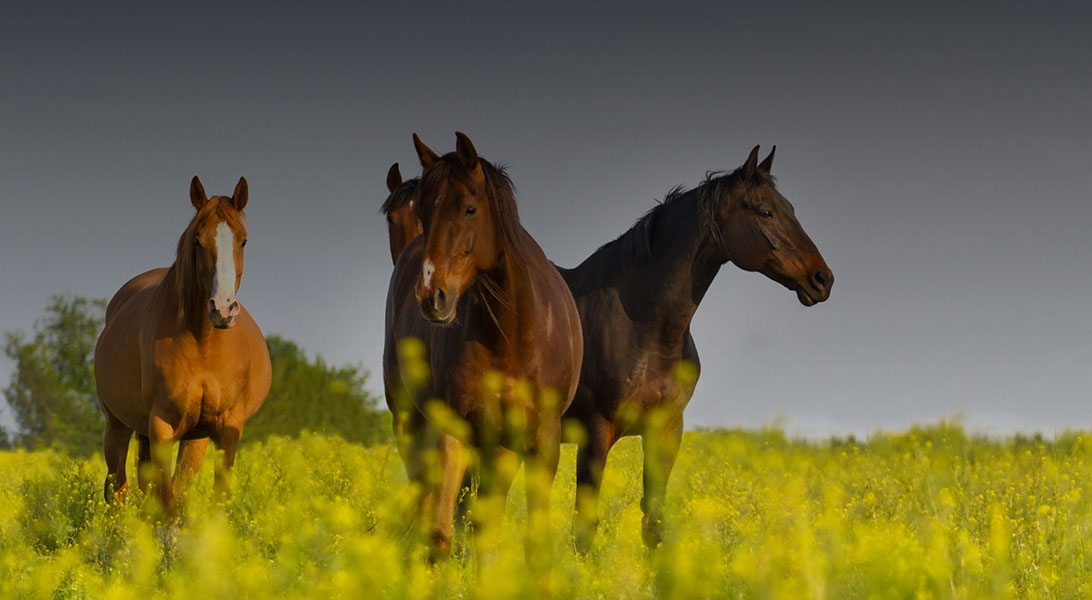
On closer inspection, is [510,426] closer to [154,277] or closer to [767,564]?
[767,564]

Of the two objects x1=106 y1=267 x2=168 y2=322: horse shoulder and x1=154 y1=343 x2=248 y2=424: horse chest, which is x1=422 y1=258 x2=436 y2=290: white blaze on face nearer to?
x1=154 y1=343 x2=248 y2=424: horse chest

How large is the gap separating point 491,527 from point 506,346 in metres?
0.86

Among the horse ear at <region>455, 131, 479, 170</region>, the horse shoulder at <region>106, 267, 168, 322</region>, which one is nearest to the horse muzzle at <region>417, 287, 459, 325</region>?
the horse ear at <region>455, 131, 479, 170</region>

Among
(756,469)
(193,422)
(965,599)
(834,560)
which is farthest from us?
(756,469)

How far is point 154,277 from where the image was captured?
8984 millimetres

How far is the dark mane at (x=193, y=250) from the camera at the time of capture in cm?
663

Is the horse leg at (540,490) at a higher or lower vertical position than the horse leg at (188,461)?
lower

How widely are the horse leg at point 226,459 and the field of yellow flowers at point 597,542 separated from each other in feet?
0.44

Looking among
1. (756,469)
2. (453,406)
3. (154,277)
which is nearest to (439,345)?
(453,406)

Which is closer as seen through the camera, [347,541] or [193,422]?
[347,541]

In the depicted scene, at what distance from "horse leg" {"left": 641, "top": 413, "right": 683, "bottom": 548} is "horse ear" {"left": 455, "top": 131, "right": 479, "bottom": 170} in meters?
2.80

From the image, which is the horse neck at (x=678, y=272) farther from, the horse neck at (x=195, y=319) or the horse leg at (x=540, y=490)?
the horse neck at (x=195, y=319)

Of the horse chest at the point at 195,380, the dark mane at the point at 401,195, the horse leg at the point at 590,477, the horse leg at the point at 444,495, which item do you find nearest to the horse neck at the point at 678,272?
the horse leg at the point at 590,477

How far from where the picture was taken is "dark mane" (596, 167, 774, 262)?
22.9 ft
